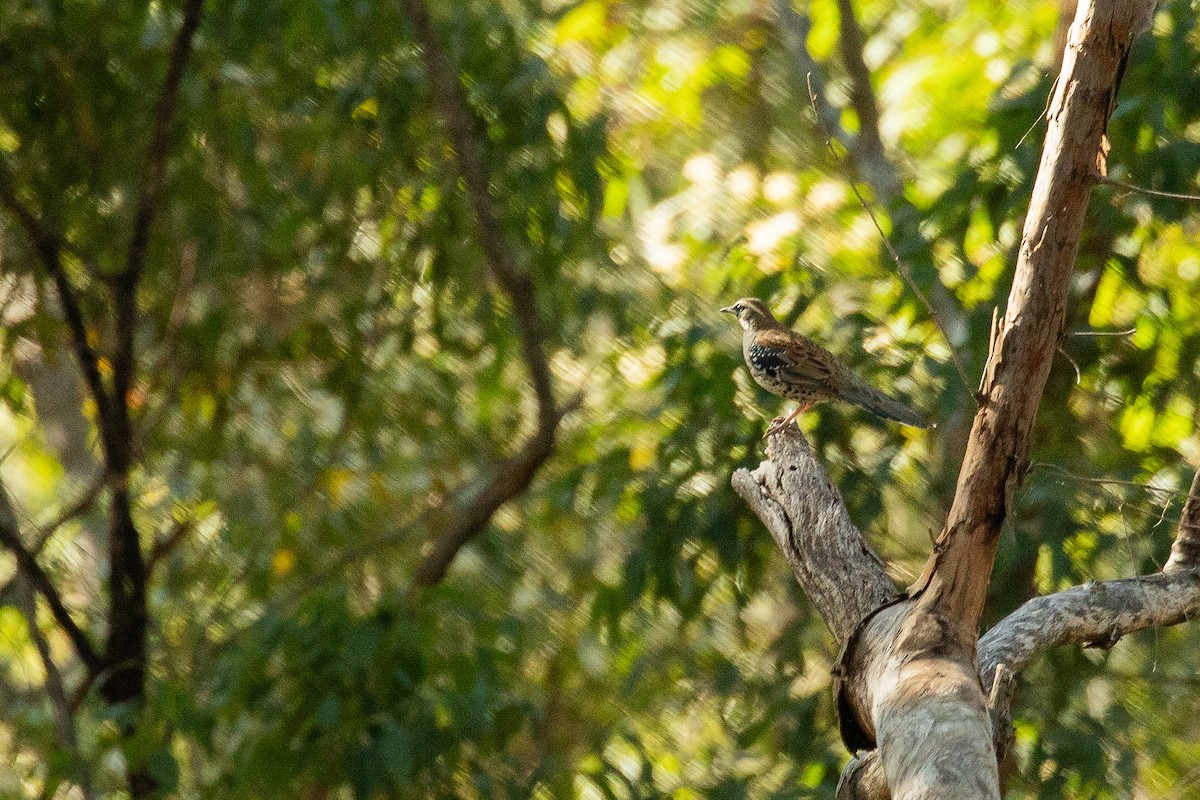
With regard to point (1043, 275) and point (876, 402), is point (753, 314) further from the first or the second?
point (1043, 275)

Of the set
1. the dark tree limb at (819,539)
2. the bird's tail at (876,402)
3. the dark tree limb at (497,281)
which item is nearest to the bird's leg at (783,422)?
the bird's tail at (876,402)

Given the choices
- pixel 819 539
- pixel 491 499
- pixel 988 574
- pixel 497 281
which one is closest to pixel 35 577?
pixel 491 499

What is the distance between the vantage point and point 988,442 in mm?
2506

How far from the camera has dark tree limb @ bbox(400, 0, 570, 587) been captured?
512 cm

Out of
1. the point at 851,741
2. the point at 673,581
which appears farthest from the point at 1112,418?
the point at 851,741

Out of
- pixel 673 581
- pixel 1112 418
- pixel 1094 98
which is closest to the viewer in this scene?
pixel 1094 98

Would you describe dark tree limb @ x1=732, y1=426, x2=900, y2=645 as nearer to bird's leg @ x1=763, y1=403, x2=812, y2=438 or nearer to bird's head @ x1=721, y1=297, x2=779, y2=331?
bird's leg @ x1=763, y1=403, x2=812, y2=438

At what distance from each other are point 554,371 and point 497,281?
7.57ft

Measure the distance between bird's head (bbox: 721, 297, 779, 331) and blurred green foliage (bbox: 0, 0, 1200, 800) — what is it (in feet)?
0.34

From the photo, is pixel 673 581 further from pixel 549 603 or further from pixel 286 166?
pixel 286 166

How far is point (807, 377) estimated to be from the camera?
4.65 meters

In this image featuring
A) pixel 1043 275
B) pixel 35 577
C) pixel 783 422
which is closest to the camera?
pixel 1043 275

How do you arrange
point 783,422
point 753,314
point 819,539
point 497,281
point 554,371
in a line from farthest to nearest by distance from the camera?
point 554,371 → point 497,281 → point 753,314 → point 783,422 → point 819,539

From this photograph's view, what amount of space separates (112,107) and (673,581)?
117 inches
